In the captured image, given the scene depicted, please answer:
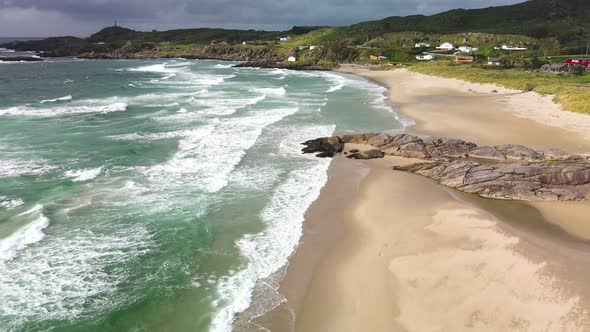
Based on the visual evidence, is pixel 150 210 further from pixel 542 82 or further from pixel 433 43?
pixel 433 43

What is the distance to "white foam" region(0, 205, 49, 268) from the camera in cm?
1542

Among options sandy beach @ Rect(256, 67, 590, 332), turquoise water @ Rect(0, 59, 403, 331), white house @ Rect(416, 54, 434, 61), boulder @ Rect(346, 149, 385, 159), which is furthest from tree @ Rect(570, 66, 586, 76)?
sandy beach @ Rect(256, 67, 590, 332)

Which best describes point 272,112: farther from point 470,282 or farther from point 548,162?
point 470,282

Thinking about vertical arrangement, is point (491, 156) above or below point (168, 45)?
below

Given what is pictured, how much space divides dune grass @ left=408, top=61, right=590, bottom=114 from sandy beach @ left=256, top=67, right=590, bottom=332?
2424 centimetres

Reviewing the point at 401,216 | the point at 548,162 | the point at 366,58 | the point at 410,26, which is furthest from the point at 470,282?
the point at 410,26

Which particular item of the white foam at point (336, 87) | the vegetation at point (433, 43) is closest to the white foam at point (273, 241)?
the white foam at point (336, 87)

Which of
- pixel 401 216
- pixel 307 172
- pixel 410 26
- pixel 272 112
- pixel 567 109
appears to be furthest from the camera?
pixel 410 26

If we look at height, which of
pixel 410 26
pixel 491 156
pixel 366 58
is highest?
pixel 410 26

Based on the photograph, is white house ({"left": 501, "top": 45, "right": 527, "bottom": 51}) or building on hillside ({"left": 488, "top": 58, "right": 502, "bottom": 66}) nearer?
building on hillside ({"left": 488, "top": 58, "right": 502, "bottom": 66})

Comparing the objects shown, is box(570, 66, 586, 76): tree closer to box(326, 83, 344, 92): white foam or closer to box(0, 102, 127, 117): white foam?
box(326, 83, 344, 92): white foam

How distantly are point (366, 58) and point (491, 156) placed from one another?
9237cm

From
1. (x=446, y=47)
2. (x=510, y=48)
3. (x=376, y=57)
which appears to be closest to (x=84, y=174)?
(x=376, y=57)

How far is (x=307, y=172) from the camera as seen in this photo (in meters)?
24.8
